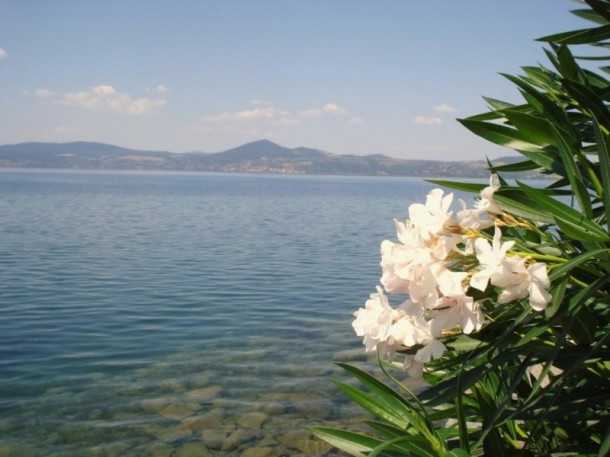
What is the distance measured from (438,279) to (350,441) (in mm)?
780

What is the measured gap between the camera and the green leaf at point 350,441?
161 cm

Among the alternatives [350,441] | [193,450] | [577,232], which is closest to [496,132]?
[577,232]

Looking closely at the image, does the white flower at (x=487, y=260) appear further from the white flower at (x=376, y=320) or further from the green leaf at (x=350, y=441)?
the green leaf at (x=350, y=441)

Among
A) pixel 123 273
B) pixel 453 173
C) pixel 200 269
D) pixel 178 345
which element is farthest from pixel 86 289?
pixel 453 173

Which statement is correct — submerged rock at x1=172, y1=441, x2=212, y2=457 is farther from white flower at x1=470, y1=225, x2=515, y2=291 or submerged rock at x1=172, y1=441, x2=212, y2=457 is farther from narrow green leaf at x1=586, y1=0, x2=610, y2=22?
white flower at x1=470, y1=225, x2=515, y2=291

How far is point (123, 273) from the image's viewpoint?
1360 cm

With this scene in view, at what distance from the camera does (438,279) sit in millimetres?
1026

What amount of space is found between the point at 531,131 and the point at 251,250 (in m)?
17.2

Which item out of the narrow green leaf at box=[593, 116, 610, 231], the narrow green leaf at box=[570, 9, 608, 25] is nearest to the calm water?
the narrow green leaf at box=[570, 9, 608, 25]

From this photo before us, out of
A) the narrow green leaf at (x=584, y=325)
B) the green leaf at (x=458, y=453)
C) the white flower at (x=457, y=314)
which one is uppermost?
the white flower at (x=457, y=314)

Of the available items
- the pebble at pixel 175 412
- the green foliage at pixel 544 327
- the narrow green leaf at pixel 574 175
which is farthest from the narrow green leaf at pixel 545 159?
the pebble at pixel 175 412

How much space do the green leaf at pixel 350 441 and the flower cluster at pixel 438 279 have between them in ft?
1.47

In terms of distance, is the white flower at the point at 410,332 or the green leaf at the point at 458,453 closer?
the white flower at the point at 410,332

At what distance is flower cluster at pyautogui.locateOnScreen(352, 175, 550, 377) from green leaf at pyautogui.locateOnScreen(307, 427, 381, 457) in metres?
0.45
